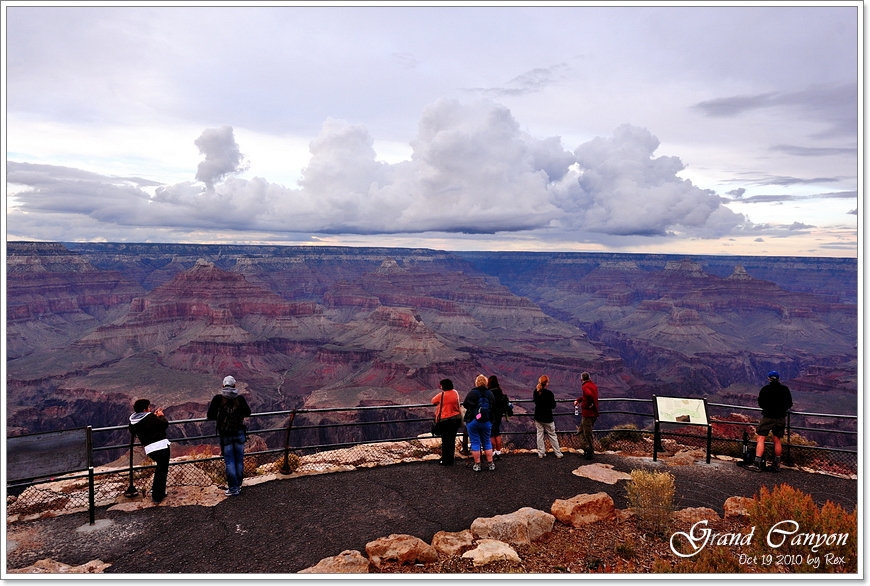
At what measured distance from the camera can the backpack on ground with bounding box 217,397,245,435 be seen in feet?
30.8

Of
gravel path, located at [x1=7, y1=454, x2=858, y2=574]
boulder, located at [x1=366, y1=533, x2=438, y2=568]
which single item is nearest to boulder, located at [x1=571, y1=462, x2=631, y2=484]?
gravel path, located at [x1=7, y1=454, x2=858, y2=574]

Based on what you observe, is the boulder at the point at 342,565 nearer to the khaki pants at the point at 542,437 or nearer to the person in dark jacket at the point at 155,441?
the person in dark jacket at the point at 155,441

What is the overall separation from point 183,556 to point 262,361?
120m

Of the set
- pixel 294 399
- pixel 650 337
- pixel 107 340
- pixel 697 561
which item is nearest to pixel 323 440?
pixel 294 399

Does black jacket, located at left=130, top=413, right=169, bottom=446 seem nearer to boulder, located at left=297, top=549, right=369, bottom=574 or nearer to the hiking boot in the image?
boulder, located at left=297, top=549, right=369, bottom=574

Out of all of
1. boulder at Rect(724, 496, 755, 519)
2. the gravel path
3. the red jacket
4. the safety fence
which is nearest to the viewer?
the gravel path

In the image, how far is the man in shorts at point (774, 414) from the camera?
1099cm

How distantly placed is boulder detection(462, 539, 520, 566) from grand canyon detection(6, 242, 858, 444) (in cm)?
6937

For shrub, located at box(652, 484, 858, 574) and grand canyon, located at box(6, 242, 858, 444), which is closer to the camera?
shrub, located at box(652, 484, 858, 574)

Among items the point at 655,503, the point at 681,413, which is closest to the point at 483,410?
the point at 655,503

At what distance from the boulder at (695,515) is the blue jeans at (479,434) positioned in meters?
3.71

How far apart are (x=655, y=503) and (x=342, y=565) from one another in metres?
4.85

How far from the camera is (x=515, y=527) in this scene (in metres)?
7.86

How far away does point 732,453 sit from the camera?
13.8 m
